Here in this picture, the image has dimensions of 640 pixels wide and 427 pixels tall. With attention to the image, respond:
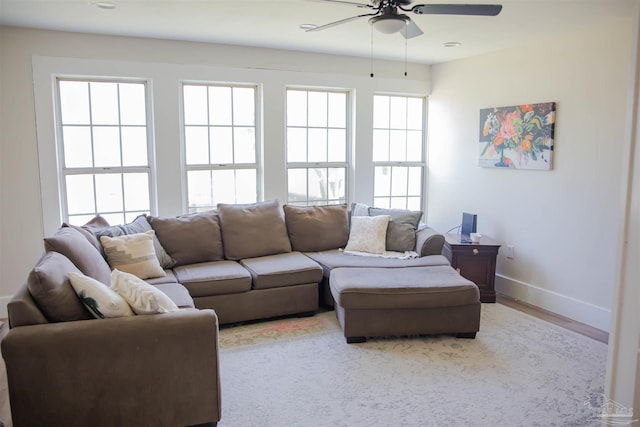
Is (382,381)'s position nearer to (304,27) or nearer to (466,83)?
(304,27)

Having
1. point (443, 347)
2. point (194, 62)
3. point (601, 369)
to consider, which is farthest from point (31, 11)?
point (601, 369)

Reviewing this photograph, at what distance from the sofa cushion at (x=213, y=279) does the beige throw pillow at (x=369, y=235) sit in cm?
116

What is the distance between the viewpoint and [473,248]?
14.1ft

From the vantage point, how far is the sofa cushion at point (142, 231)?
11.7ft

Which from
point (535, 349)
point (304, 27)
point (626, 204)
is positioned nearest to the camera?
point (626, 204)

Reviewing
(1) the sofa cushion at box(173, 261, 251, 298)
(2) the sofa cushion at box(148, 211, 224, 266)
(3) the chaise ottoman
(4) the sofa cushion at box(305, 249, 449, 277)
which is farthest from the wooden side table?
(2) the sofa cushion at box(148, 211, 224, 266)

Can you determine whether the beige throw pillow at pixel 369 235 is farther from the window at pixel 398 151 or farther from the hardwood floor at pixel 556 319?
the hardwood floor at pixel 556 319

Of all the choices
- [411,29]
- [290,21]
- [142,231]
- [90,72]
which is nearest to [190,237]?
[142,231]

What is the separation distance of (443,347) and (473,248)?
132cm

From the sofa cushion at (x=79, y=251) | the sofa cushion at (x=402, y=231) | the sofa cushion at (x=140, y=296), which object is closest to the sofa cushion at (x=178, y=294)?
the sofa cushion at (x=79, y=251)

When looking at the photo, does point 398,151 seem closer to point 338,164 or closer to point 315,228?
point 338,164

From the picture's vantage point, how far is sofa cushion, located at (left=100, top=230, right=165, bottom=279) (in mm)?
3379

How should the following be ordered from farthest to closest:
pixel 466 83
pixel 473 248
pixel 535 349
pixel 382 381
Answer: pixel 466 83 < pixel 473 248 < pixel 535 349 < pixel 382 381

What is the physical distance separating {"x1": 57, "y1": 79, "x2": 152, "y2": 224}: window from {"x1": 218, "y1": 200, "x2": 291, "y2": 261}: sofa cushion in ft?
2.93
